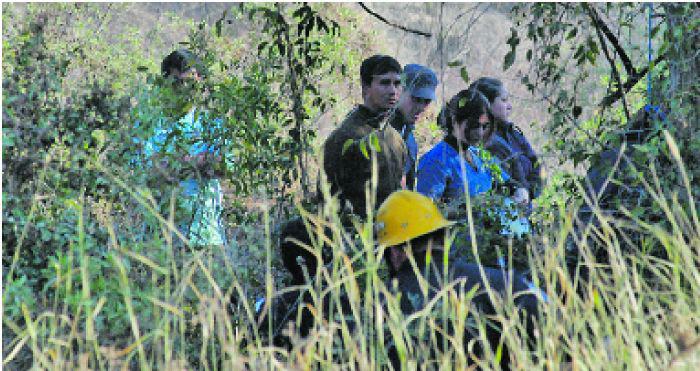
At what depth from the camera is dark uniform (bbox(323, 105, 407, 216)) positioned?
20.2 feet

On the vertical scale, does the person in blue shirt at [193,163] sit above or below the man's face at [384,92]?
below

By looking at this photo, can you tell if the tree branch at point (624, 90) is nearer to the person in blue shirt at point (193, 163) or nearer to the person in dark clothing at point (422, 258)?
the person in dark clothing at point (422, 258)

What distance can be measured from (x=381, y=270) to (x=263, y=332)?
61 cm

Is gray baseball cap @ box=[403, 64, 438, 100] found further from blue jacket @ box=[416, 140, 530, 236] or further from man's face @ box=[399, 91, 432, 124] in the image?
blue jacket @ box=[416, 140, 530, 236]

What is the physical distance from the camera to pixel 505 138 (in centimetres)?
765

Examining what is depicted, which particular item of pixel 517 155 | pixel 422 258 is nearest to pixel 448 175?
pixel 517 155

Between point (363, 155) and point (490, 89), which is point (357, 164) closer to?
point (363, 155)

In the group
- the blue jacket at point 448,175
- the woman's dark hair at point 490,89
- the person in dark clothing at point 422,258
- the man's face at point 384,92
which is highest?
the woman's dark hair at point 490,89

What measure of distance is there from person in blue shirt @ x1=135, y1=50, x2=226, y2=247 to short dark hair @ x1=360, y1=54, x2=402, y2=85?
3.03ft

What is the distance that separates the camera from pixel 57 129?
5348 mm

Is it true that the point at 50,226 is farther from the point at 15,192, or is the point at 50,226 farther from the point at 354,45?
the point at 354,45

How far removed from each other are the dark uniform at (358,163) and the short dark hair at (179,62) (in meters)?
0.82

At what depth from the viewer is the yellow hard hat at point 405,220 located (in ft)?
14.4

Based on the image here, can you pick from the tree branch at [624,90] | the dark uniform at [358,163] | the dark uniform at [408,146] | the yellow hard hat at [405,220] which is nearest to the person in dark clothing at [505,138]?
the dark uniform at [408,146]
